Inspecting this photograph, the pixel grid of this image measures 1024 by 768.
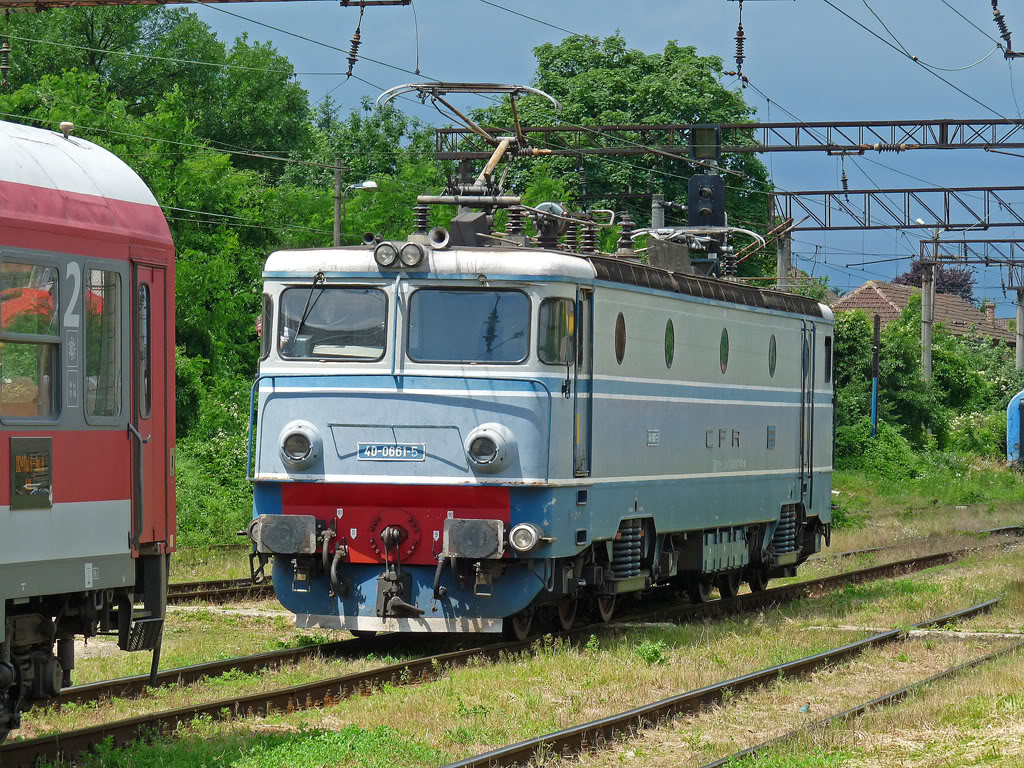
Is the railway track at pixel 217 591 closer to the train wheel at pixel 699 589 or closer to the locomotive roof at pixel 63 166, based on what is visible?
the train wheel at pixel 699 589

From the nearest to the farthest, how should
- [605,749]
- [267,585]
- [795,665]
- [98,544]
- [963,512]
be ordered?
[98,544], [605,749], [795,665], [267,585], [963,512]

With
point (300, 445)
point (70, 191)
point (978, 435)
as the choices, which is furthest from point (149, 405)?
point (978, 435)

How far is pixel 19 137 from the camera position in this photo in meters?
9.30

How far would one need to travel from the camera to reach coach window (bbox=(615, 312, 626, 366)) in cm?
1495

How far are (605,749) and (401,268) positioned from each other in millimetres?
5191

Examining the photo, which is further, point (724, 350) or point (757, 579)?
point (757, 579)

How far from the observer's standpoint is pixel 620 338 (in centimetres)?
1505

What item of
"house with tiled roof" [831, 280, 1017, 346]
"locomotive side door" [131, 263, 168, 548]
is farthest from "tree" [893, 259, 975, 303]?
"locomotive side door" [131, 263, 168, 548]

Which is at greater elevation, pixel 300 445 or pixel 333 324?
pixel 333 324

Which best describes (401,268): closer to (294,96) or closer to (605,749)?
(605,749)

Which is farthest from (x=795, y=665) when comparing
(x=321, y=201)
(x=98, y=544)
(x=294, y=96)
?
(x=294, y=96)

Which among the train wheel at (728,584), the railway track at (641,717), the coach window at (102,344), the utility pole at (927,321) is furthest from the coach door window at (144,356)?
the utility pole at (927,321)

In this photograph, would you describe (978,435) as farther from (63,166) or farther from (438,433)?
(63,166)

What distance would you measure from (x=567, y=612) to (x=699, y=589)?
3656 millimetres
